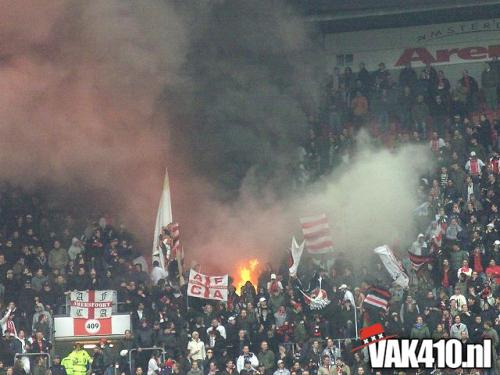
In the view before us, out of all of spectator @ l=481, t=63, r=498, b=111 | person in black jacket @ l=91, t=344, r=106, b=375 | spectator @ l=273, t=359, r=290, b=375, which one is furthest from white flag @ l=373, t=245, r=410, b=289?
spectator @ l=481, t=63, r=498, b=111

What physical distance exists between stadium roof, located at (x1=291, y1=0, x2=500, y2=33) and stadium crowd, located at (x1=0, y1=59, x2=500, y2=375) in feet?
10.0

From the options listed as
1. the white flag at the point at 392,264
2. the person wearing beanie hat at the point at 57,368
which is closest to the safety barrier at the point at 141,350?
the person wearing beanie hat at the point at 57,368

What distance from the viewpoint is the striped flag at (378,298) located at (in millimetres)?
22953

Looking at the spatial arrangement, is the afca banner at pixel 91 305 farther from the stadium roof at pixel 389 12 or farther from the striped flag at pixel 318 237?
the stadium roof at pixel 389 12

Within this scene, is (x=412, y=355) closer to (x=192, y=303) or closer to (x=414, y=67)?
(x=192, y=303)

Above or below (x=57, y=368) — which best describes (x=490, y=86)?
above

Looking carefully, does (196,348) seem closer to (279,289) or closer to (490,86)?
(279,289)

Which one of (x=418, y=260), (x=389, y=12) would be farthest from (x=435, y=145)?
(x=389, y=12)

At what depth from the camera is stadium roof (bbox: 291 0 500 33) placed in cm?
Result: 3022

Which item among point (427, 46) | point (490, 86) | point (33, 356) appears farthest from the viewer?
point (427, 46)

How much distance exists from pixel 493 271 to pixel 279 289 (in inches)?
140

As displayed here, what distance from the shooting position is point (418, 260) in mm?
24156

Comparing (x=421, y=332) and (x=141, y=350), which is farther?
(x=141, y=350)

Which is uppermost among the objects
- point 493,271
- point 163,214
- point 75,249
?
point 163,214
